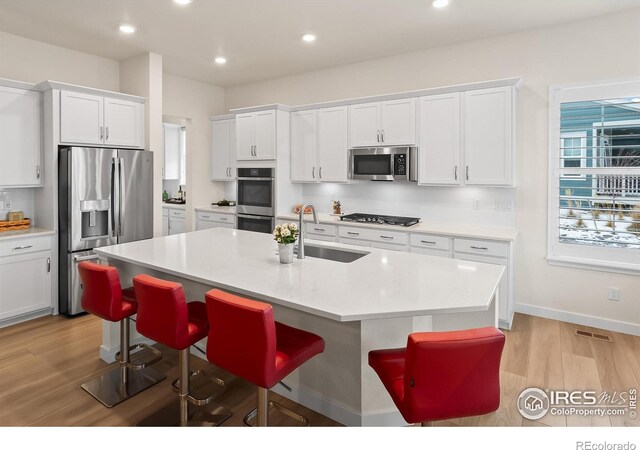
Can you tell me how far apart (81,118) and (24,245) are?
146 centimetres

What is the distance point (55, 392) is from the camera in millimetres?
2701

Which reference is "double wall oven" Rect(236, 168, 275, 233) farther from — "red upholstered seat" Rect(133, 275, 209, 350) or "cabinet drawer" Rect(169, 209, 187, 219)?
"red upholstered seat" Rect(133, 275, 209, 350)

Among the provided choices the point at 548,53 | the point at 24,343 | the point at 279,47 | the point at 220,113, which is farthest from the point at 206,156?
the point at 548,53

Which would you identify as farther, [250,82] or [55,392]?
[250,82]

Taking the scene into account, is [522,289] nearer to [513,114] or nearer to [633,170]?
[633,170]

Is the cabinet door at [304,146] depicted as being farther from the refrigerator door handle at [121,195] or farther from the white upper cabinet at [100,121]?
the refrigerator door handle at [121,195]

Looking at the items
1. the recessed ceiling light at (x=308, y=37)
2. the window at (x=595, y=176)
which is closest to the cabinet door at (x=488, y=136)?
the window at (x=595, y=176)

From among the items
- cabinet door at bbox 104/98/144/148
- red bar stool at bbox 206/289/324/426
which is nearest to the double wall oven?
cabinet door at bbox 104/98/144/148

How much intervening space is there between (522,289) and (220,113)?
5.31 metres

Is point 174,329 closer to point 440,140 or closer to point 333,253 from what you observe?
point 333,253

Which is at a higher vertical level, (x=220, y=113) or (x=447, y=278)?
(x=220, y=113)

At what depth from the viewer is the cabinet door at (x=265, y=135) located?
17.6 ft

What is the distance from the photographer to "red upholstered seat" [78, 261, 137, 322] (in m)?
2.47
